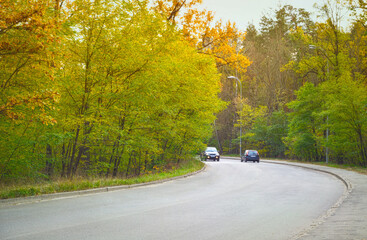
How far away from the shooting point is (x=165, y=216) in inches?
375

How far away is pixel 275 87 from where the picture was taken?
192 feet

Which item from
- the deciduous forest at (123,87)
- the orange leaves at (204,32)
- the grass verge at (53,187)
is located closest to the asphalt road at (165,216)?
the grass verge at (53,187)

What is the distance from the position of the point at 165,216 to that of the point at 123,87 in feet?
29.9

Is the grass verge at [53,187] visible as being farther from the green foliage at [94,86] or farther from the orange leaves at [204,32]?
the orange leaves at [204,32]

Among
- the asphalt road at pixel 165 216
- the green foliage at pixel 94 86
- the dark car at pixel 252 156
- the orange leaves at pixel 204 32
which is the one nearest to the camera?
the asphalt road at pixel 165 216

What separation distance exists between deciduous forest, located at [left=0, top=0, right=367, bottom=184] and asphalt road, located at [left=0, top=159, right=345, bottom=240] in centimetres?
315

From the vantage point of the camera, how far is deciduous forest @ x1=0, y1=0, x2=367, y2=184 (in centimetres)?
1238

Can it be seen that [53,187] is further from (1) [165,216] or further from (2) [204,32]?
(2) [204,32]

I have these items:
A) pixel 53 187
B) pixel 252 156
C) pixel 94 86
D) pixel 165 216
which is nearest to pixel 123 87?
pixel 94 86

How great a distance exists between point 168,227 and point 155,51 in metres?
12.0

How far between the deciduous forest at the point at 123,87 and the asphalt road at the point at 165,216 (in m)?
3.15

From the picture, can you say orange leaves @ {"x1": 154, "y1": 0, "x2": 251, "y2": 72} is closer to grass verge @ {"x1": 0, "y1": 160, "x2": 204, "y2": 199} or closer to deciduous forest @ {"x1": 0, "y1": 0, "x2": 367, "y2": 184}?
deciduous forest @ {"x1": 0, "y1": 0, "x2": 367, "y2": 184}

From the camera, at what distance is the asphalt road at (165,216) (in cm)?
759

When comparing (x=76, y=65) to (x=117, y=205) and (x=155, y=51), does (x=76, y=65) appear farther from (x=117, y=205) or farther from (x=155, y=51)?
(x=117, y=205)
